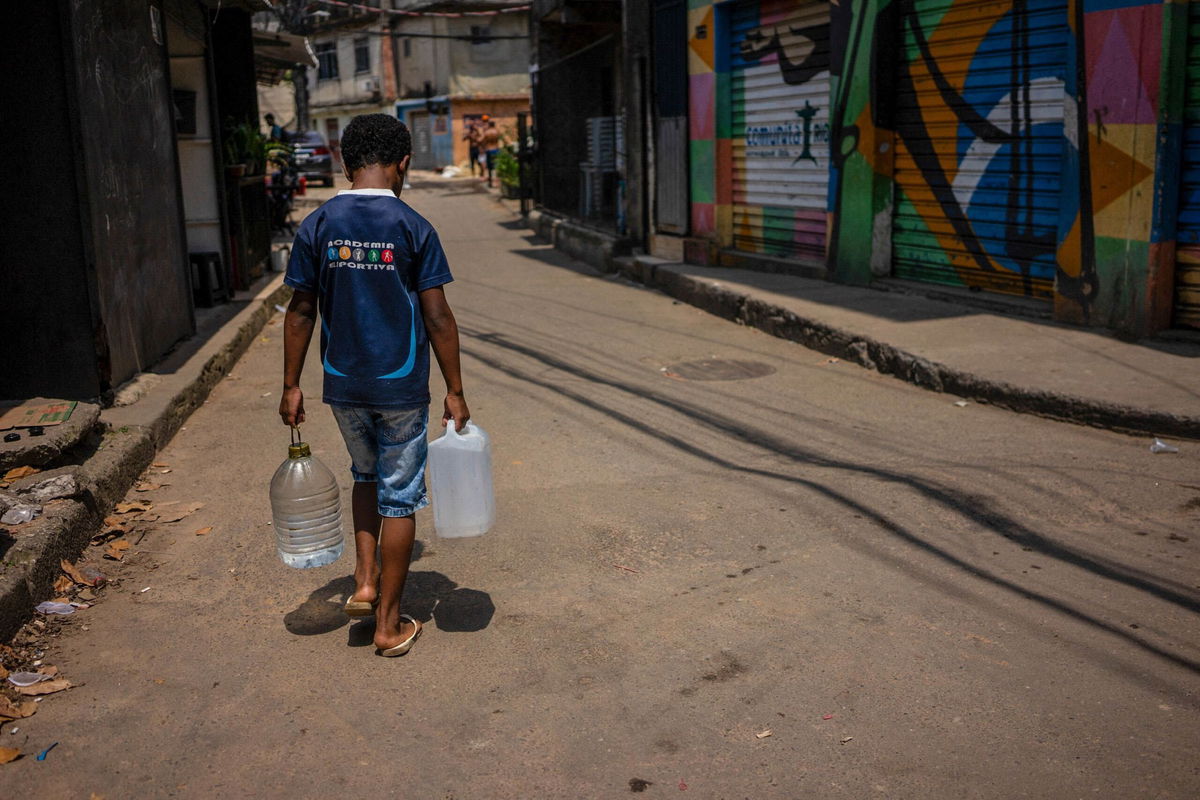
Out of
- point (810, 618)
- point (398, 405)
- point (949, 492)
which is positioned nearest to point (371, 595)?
point (398, 405)

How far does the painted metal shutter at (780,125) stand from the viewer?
11455mm

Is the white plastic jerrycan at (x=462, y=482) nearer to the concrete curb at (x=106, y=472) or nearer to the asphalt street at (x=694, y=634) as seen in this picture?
the asphalt street at (x=694, y=634)

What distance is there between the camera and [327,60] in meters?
52.4

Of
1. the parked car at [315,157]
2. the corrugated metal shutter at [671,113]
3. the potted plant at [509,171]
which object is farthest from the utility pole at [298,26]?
the corrugated metal shutter at [671,113]

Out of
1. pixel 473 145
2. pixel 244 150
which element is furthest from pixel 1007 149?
pixel 473 145

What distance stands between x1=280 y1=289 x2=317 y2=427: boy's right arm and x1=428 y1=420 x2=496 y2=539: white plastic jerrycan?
0.48m

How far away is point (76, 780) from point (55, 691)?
23.2 inches

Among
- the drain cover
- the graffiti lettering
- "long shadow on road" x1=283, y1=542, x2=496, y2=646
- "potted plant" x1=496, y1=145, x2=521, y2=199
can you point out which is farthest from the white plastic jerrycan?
"potted plant" x1=496, y1=145, x2=521, y2=199

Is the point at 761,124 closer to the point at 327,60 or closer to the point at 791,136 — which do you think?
the point at 791,136

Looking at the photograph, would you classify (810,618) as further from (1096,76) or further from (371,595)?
(1096,76)

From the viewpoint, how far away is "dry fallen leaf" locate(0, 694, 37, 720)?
3.24m

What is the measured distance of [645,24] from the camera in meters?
14.1

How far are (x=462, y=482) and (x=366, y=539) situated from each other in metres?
0.38

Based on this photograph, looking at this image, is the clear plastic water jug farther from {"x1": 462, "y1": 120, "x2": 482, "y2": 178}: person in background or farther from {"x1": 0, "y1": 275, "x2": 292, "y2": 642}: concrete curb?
{"x1": 462, "y1": 120, "x2": 482, "y2": 178}: person in background
